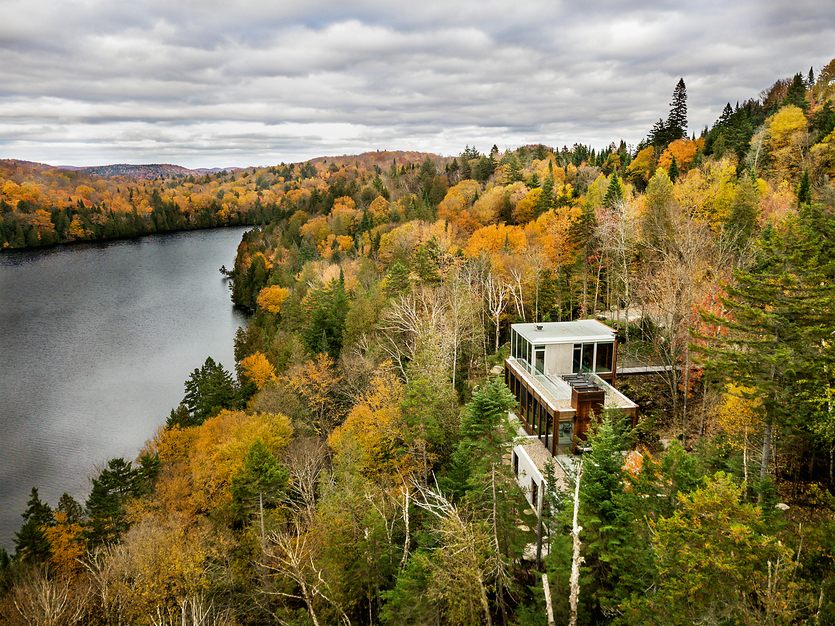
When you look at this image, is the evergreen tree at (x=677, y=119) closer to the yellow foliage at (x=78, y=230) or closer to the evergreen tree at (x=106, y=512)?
the evergreen tree at (x=106, y=512)

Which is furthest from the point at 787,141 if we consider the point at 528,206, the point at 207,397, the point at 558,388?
the point at 207,397

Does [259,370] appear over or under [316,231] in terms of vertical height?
under

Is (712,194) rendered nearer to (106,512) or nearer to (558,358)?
(558,358)

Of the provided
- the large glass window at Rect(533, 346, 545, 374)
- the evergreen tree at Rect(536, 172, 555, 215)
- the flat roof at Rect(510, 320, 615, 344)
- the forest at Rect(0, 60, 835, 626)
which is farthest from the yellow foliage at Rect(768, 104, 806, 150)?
the large glass window at Rect(533, 346, 545, 374)

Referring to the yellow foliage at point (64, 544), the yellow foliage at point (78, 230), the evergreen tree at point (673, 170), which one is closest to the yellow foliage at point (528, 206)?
the evergreen tree at point (673, 170)

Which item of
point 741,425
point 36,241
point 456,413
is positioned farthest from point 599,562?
point 36,241

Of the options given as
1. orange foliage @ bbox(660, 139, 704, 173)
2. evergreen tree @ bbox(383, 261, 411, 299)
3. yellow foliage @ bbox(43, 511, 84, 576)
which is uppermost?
orange foliage @ bbox(660, 139, 704, 173)

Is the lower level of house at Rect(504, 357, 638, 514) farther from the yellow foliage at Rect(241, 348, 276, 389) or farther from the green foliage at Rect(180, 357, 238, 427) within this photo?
the green foliage at Rect(180, 357, 238, 427)
